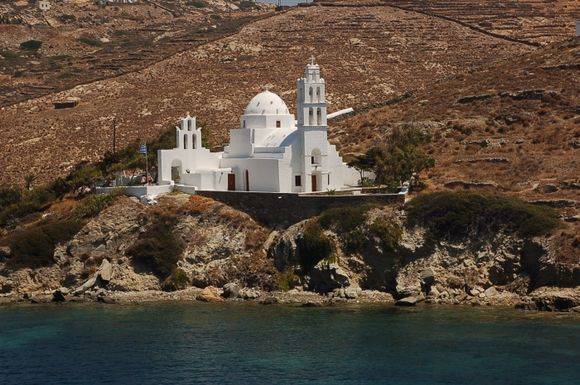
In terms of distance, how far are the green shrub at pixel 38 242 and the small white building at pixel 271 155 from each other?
25.6ft

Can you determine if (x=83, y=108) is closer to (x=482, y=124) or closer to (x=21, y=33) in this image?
(x=482, y=124)

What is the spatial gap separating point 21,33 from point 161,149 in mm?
87400

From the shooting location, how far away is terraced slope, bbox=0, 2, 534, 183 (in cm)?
10825

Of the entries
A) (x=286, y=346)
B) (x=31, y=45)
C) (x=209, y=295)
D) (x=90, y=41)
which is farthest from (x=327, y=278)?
(x=90, y=41)

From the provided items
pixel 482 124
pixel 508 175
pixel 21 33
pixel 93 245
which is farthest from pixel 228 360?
pixel 21 33

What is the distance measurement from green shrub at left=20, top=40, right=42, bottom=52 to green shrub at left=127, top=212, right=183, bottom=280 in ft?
284

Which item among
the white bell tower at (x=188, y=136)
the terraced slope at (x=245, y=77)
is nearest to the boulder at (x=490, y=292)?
the white bell tower at (x=188, y=136)

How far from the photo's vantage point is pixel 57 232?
78812 mm

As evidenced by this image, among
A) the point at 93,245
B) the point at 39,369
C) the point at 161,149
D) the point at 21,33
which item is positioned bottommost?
the point at 39,369

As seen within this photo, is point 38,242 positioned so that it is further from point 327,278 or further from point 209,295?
point 327,278

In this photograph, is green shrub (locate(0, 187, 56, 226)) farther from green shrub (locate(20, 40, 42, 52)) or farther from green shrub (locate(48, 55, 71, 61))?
green shrub (locate(20, 40, 42, 52))

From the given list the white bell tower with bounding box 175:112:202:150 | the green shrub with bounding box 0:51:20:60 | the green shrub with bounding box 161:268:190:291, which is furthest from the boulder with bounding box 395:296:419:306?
the green shrub with bounding box 0:51:20:60

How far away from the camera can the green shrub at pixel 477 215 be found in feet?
234

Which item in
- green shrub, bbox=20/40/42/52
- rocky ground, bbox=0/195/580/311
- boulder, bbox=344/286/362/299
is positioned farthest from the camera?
green shrub, bbox=20/40/42/52
